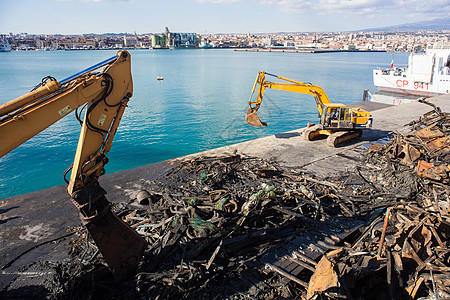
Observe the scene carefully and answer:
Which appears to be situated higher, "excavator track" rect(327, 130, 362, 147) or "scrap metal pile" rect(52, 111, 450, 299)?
"excavator track" rect(327, 130, 362, 147)

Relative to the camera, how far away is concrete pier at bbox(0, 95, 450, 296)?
24.4ft

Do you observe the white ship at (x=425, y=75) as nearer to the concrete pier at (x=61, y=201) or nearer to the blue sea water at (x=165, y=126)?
the blue sea water at (x=165, y=126)

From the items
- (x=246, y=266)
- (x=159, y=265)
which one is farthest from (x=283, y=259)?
(x=159, y=265)

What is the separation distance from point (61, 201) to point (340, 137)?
14176 millimetres

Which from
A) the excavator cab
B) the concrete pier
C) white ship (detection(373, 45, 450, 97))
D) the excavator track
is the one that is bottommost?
the concrete pier

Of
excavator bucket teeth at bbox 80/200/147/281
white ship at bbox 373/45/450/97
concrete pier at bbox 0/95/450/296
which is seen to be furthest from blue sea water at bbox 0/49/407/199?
excavator bucket teeth at bbox 80/200/147/281

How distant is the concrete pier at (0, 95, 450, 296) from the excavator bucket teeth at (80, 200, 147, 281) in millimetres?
1845

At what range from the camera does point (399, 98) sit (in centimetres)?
4294

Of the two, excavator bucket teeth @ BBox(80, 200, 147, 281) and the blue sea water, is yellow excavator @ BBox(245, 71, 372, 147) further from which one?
excavator bucket teeth @ BBox(80, 200, 147, 281)

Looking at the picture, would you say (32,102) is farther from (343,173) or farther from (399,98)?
(399,98)

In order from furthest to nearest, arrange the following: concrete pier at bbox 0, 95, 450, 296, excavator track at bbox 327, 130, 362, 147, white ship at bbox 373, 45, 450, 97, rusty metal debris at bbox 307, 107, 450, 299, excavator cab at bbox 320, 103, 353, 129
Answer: white ship at bbox 373, 45, 450, 97, excavator track at bbox 327, 130, 362, 147, excavator cab at bbox 320, 103, 353, 129, concrete pier at bbox 0, 95, 450, 296, rusty metal debris at bbox 307, 107, 450, 299

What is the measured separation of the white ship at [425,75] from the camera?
134 feet

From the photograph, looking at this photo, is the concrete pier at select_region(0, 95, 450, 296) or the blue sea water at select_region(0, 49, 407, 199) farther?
the blue sea water at select_region(0, 49, 407, 199)

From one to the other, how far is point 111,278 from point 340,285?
16.1 ft
